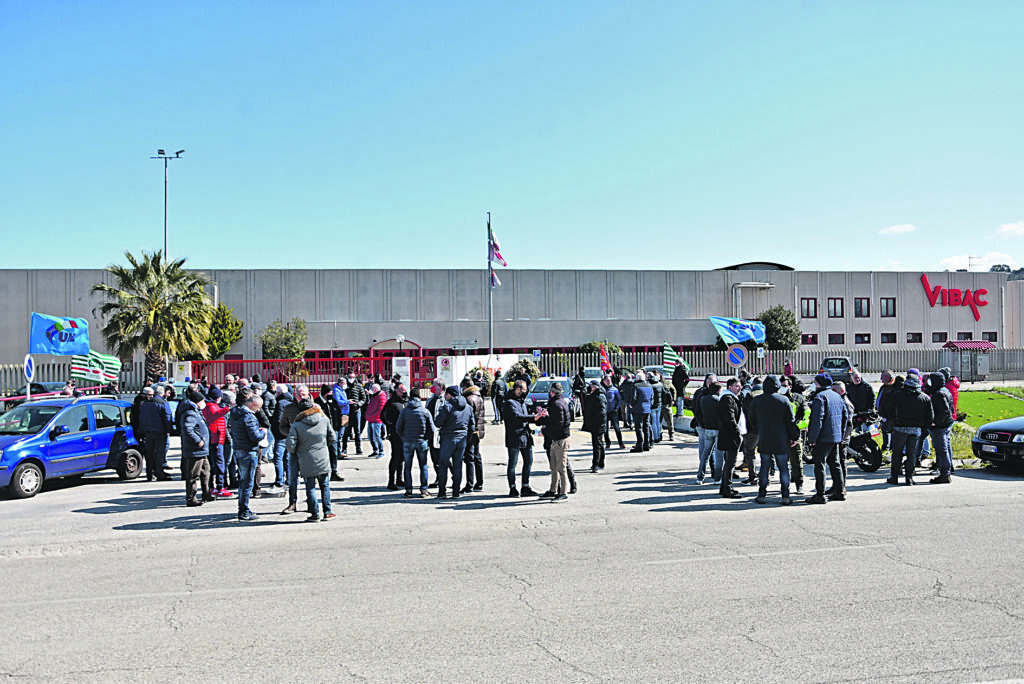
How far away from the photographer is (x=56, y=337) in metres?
27.5

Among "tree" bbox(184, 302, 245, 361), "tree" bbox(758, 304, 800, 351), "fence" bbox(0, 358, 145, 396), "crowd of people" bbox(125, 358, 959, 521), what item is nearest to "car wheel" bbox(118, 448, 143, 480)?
"crowd of people" bbox(125, 358, 959, 521)

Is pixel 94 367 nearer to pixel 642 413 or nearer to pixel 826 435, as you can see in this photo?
pixel 642 413

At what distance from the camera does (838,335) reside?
192 ft

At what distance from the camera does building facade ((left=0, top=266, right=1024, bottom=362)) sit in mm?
48969

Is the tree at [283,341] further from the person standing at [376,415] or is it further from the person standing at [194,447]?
the person standing at [194,447]

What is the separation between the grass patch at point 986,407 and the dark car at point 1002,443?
730 centimetres

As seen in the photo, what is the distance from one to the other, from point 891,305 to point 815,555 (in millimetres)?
58417

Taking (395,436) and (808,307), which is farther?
(808,307)

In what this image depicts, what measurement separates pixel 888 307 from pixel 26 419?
60397 millimetres

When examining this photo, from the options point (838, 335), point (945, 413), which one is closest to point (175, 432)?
point (945, 413)

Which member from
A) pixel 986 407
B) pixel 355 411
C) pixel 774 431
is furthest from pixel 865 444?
pixel 986 407

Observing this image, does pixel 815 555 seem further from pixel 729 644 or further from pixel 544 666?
pixel 544 666

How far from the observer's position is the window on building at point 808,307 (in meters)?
57.9

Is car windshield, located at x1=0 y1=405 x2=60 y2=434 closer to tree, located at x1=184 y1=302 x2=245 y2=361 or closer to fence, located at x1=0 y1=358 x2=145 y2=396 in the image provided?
fence, located at x1=0 y1=358 x2=145 y2=396
